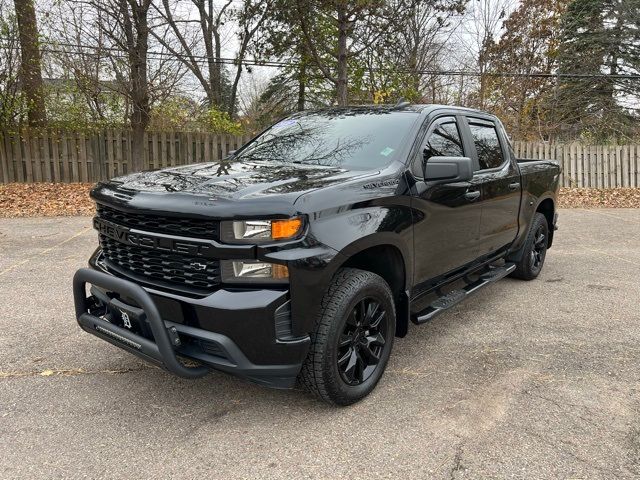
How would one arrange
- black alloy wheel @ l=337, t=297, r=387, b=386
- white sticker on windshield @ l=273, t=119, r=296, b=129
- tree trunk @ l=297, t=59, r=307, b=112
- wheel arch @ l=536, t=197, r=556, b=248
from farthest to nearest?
tree trunk @ l=297, t=59, r=307, b=112
wheel arch @ l=536, t=197, r=556, b=248
white sticker on windshield @ l=273, t=119, r=296, b=129
black alloy wheel @ l=337, t=297, r=387, b=386

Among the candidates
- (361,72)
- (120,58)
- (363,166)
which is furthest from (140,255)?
(361,72)

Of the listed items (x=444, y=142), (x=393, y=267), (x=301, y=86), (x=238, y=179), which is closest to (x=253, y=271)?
(x=238, y=179)

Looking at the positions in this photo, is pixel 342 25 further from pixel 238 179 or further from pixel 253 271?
pixel 253 271

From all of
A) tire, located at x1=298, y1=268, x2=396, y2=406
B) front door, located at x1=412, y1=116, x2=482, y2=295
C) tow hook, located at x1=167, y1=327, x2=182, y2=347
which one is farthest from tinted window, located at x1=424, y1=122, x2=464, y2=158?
tow hook, located at x1=167, y1=327, x2=182, y2=347

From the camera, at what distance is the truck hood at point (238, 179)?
2.65 m

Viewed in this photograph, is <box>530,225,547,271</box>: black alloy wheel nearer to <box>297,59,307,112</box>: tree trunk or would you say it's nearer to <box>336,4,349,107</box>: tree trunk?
<box>336,4,349,107</box>: tree trunk

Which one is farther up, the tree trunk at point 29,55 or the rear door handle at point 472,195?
the tree trunk at point 29,55

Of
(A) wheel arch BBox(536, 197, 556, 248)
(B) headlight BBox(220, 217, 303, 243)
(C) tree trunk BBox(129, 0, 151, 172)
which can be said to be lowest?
(A) wheel arch BBox(536, 197, 556, 248)

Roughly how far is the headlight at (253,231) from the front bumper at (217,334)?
0.85ft

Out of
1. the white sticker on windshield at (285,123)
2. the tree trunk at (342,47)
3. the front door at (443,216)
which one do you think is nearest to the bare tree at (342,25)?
the tree trunk at (342,47)

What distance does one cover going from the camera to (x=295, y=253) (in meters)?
2.49

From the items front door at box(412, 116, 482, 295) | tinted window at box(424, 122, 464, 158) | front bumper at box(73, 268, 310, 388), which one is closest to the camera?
front bumper at box(73, 268, 310, 388)

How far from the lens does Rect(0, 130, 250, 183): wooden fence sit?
13.2m

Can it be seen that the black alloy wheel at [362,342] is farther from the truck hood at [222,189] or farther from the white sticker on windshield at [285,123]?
the white sticker on windshield at [285,123]
